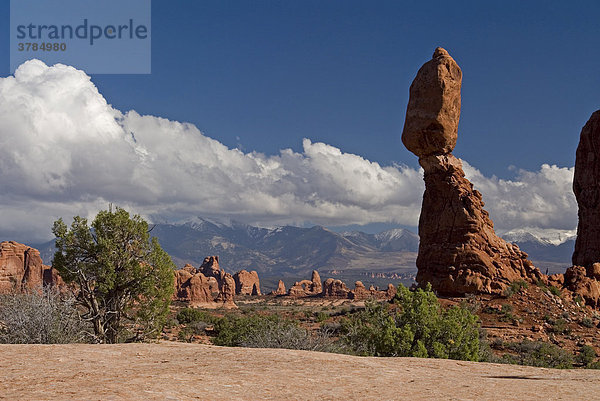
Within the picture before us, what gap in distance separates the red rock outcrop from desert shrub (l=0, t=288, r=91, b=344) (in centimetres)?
2727

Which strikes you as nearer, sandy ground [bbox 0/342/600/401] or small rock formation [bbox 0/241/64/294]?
sandy ground [bbox 0/342/600/401]

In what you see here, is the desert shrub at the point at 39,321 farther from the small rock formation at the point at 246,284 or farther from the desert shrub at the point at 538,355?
the small rock formation at the point at 246,284

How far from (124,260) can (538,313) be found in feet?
94.3

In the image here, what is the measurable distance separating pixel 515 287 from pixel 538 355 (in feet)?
35.3

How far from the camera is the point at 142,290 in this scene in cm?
1922

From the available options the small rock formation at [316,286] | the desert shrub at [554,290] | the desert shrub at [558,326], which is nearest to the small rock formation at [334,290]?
the small rock formation at [316,286]

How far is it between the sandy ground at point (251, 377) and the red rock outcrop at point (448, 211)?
24365mm

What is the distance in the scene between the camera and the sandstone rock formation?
144 ft

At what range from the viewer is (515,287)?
1422 inches

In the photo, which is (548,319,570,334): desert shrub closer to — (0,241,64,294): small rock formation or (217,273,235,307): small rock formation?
(217,273,235,307): small rock formation

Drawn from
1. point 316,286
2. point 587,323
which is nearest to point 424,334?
point 587,323

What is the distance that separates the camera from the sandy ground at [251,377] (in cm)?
757

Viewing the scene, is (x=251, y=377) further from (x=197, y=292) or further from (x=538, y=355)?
(x=197, y=292)

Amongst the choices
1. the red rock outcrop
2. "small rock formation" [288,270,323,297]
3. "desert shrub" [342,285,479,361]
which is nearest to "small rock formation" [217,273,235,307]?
"small rock formation" [288,270,323,297]
